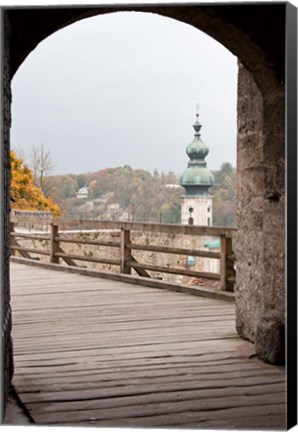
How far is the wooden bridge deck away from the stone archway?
31 centimetres

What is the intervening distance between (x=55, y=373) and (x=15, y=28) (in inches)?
75.4

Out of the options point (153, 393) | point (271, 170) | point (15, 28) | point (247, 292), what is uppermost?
point (15, 28)

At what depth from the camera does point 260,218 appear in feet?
16.1

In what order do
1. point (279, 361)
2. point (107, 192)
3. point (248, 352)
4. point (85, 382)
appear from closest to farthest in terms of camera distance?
point (85, 382), point (279, 361), point (248, 352), point (107, 192)

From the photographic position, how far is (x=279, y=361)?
4676 millimetres

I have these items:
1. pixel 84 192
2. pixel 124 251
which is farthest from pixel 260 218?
pixel 84 192

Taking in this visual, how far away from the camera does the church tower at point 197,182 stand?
229 inches

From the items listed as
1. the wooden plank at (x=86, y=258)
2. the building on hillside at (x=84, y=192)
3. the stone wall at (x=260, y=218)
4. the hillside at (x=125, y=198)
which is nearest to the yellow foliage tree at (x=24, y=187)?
the hillside at (x=125, y=198)

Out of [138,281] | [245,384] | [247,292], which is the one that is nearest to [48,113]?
[138,281]

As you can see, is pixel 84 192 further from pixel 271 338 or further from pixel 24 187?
pixel 24 187

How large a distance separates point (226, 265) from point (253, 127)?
2524mm

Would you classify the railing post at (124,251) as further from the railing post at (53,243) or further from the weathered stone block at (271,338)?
the weathered stone block at (271,338)

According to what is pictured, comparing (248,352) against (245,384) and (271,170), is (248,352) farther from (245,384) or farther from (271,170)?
(271,170)

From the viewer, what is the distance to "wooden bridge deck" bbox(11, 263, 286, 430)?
12.5 feet
